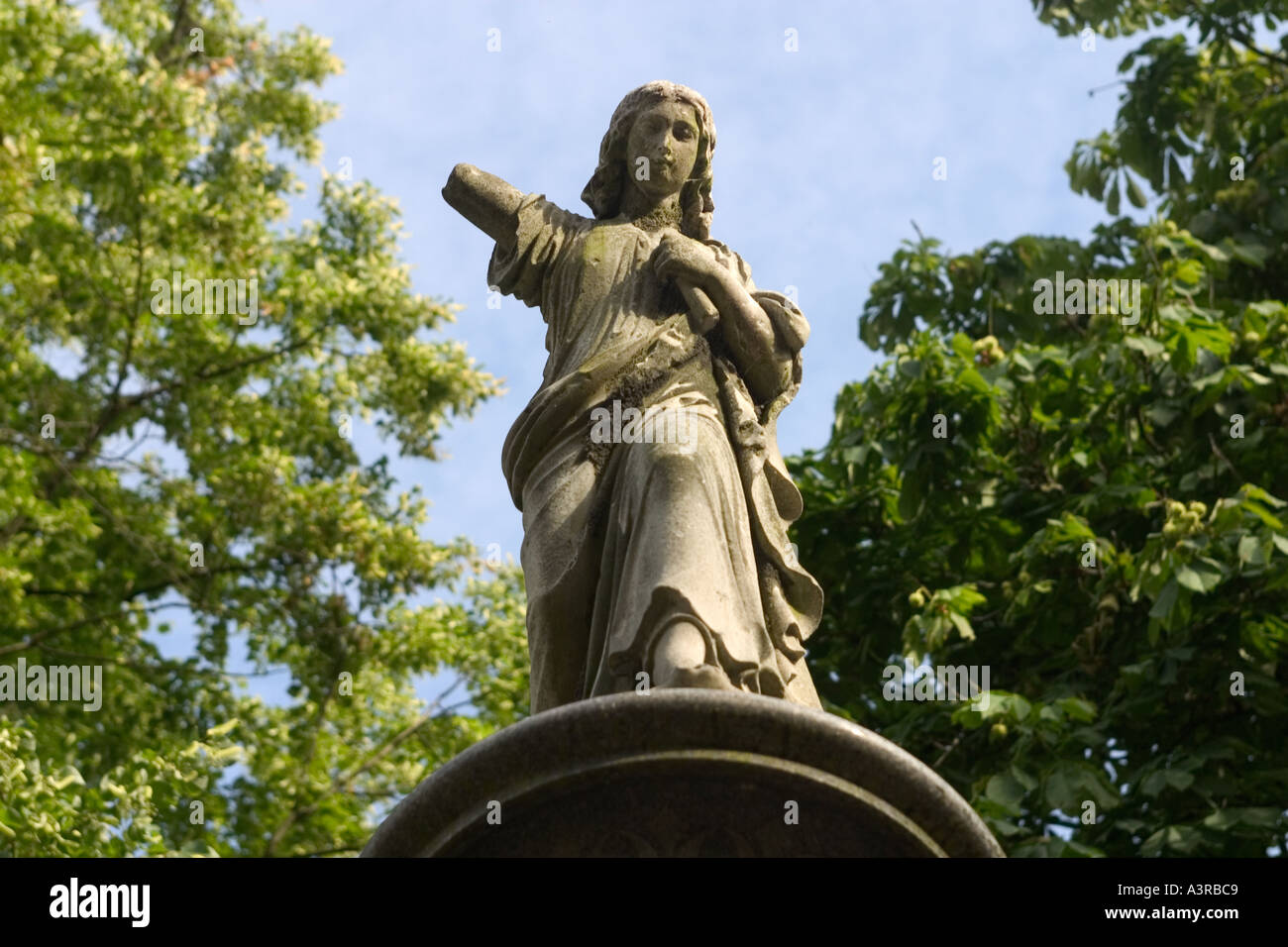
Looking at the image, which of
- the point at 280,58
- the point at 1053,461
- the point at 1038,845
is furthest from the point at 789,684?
the point at 280,58

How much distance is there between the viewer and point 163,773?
32.7 feet

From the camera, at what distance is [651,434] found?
5.84 metres

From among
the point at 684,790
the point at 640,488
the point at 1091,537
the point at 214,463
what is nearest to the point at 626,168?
the point at 640,488

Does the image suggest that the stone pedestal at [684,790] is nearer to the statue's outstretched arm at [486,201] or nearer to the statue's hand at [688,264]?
the statue's hand at [688,264]

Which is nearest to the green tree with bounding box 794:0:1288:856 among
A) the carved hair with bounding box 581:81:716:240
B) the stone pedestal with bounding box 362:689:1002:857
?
the carved hair with bounding box 581:81:716:240

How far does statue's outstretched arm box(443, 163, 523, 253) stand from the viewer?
6844 millimetres

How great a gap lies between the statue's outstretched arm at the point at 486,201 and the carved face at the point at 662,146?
1.51 feet

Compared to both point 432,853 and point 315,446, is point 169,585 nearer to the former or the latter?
point 315,446

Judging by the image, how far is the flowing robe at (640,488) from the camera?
17.8 feet

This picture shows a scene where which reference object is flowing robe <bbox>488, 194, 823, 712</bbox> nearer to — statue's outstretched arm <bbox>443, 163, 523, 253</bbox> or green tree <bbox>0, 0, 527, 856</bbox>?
statue's outstretched arm <bbox>443, 163, 523, 253</bbox>

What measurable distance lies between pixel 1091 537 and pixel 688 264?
472cm

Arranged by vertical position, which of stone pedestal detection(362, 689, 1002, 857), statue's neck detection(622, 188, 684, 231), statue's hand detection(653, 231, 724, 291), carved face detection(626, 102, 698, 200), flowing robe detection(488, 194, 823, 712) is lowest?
stone pedestal detection(362, 689, 1002, 857)

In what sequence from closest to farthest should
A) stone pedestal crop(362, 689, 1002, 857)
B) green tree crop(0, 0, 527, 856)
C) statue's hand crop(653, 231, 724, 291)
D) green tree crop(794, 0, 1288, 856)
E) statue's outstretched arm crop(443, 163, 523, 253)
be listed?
stone pedestal crop(362, 689, 1002, 857) < statue's hand crop(653, 231, 724, 291) < statue's outstretched arm crop(443, 163, 523, 253) < green tree crop(794, 0, 1288, 856) < green tree crop(0, 0, 527, 856)

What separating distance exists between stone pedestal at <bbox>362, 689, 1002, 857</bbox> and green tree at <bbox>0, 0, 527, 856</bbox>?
8.44m
